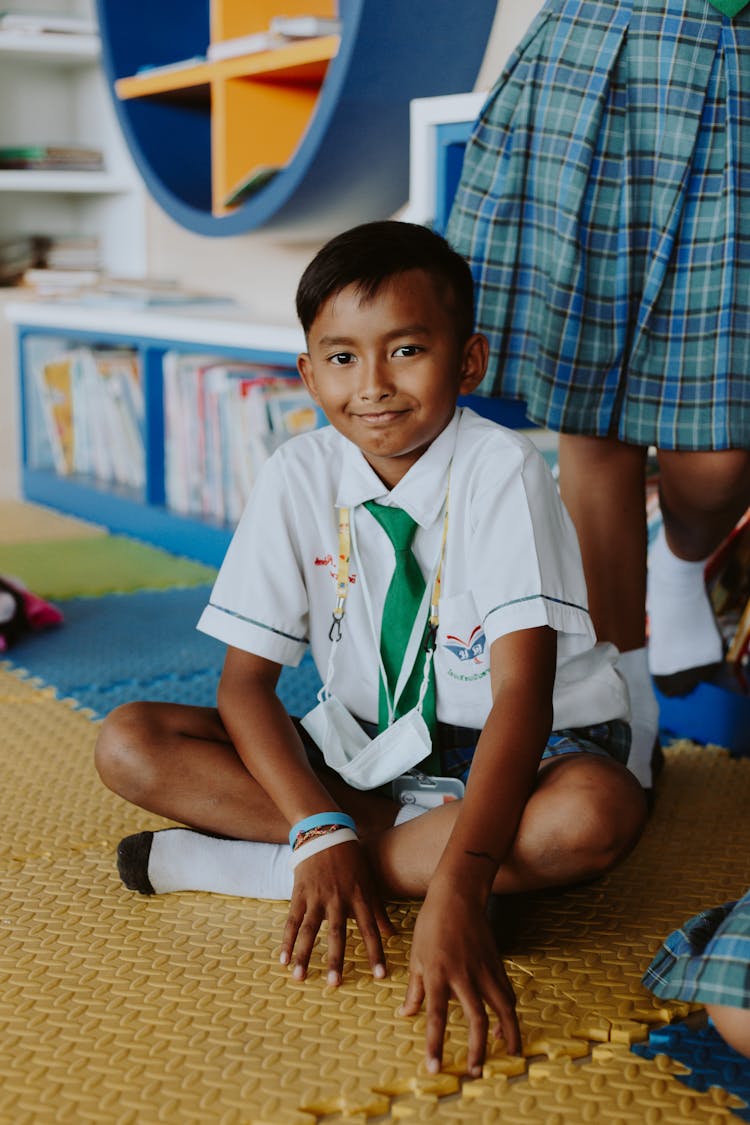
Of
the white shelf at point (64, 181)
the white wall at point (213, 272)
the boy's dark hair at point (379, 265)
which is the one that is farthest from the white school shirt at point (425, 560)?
the white shelf at point (64, 181)

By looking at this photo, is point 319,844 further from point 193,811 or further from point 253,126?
point 253,126

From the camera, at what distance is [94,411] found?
3.05 metres

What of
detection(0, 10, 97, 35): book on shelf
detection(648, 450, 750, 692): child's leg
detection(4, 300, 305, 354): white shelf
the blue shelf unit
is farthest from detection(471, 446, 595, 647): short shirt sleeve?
detection(0, 10, 97, 35): book on shelf

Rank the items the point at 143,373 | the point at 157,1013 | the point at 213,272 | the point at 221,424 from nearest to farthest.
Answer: the point at 157,1013, the point at 221,424, the point at 143,373, the point at 213,272

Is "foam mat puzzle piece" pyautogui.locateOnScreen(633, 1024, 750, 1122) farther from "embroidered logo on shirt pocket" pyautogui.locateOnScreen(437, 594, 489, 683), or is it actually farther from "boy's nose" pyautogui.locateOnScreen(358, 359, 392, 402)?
"boy's nose" pyautogui.locateOnScreen(358, 359, 392, 402)

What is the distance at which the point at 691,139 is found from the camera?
127cm

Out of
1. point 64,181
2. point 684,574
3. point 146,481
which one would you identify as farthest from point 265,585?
point 64,181

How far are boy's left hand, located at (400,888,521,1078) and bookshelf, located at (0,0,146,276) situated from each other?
8.88 ft

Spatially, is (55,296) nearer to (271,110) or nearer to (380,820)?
(271,110)

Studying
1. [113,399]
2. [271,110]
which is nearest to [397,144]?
[271,110]

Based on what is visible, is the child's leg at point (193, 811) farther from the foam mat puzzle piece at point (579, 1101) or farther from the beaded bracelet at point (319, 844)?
the foam mat puzzle piece at point (579, 1101)

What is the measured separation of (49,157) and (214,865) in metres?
2.56

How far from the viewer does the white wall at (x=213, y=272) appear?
2.91m

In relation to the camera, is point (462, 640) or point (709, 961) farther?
point (462, 640)
